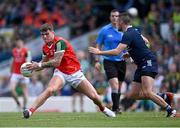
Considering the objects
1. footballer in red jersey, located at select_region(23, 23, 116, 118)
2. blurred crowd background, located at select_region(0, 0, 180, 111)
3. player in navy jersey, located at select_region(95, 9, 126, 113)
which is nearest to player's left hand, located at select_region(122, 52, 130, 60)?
footballer in red jersey, located at select_region(23, 23, 116, 118)

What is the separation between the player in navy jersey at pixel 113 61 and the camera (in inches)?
870

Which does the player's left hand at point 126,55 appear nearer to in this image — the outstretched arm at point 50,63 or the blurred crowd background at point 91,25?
the outstretched arm at point 50,63

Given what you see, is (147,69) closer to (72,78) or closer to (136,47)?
(136,47)

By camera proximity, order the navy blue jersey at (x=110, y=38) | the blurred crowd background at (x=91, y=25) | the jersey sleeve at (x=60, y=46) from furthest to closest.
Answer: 1. the blurred crowd background at (x=91, y=25)
2. the navy blue jersey at (x=110, y=38)
3. the jersey sleeve at (x=60, y=46)

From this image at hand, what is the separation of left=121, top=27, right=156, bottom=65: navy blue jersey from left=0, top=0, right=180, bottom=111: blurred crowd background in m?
8.25

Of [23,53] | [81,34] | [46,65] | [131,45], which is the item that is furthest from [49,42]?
[81,34]

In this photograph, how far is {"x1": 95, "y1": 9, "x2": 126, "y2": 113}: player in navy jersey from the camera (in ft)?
72.5

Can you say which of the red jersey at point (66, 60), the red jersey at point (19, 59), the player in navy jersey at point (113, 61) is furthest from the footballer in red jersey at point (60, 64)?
the red jersey at point (19, 59)

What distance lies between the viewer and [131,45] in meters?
19.4

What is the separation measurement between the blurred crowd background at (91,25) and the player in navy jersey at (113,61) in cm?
534

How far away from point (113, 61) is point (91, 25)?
11.4 m

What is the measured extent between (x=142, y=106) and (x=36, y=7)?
10401 millimetres

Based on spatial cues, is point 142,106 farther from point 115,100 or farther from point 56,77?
point 56,77

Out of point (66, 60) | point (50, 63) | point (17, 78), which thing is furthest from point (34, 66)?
point (17, 78)
